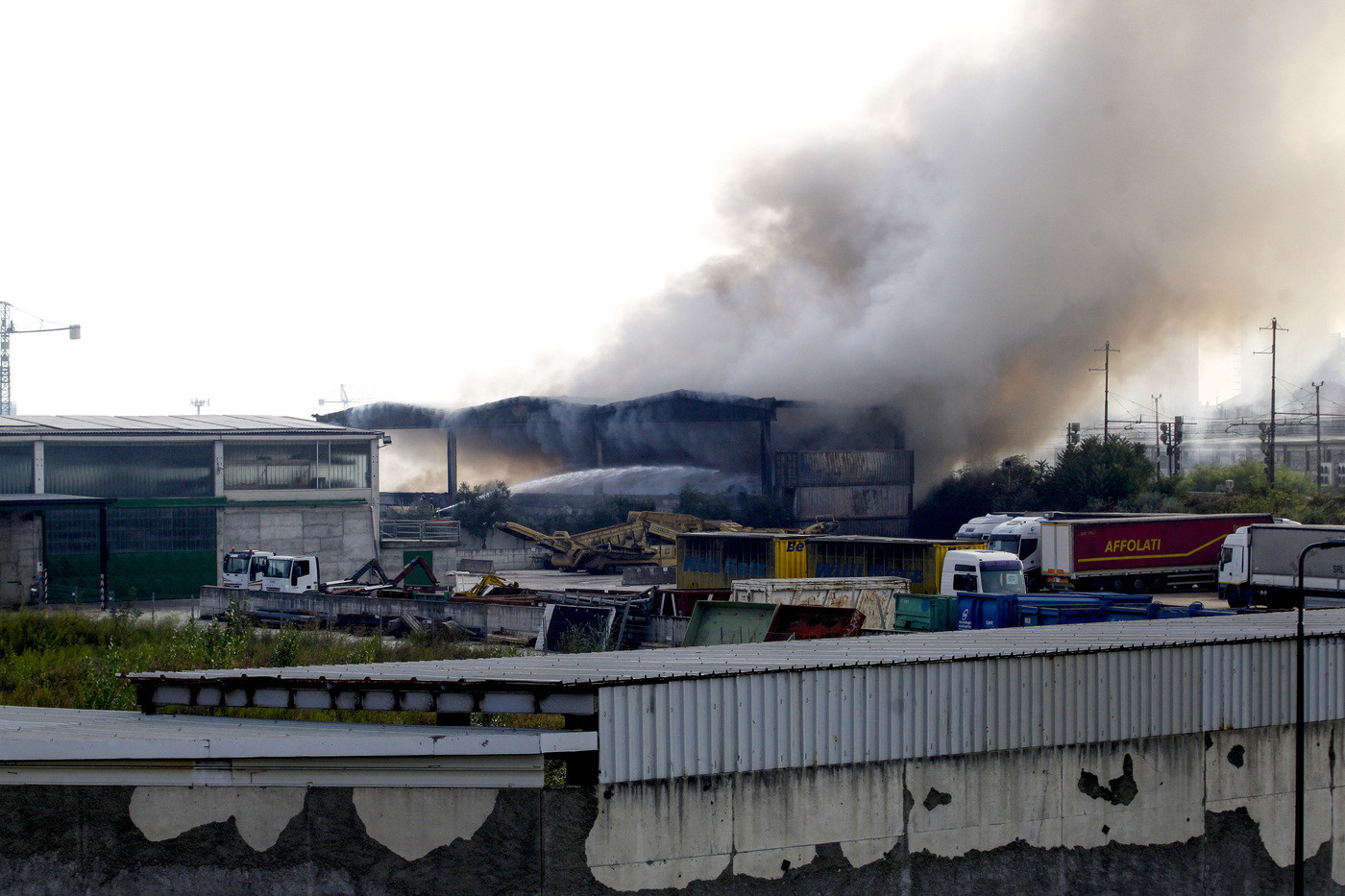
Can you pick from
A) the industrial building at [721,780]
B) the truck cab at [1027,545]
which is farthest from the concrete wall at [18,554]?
the truck cab at [1027,545]

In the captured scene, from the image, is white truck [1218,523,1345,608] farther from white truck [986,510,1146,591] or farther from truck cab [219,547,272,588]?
truck cab [219,547,272,588]

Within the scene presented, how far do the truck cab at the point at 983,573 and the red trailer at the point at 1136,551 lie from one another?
5277mm

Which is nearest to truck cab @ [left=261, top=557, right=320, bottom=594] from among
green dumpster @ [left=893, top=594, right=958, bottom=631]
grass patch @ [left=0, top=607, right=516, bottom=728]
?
grass patch @ [left=0, top=607, right=516, bottom=728]

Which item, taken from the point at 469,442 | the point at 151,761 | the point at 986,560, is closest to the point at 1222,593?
the point at 986,560

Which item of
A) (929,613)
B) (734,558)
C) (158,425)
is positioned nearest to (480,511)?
(158,425)

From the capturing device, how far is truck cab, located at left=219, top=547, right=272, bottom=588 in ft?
133

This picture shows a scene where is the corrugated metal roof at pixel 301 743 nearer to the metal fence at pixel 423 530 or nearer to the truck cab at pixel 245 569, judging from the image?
the truck cab at pixel 245 569

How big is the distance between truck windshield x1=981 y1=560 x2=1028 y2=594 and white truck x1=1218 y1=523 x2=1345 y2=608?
275 inches

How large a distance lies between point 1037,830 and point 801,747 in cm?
293

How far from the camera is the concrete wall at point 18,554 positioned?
1564 inches

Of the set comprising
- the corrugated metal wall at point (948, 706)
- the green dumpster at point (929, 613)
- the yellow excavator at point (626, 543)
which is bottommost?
the yellow excavator at point (626, 543)

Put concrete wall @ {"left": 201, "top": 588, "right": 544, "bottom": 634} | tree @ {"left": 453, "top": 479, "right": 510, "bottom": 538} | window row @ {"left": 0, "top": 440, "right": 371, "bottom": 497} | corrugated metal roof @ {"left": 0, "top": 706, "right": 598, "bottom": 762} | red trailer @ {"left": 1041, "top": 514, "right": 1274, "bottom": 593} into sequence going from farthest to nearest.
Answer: tree @ {"left": 453, "top": 479, "right": 510, "bottom": 538}, window row @ {"left": 0, "top": 440, "right": 371, "bottom": 497}, red trailer @ {"left": 1041, "top": 514, "right": 1274, "bottom": 593}, concrete wall @ {"left": 201, "top": 588, "right": 544, "bottom": 634}, corrugated metal roof @ {"left": 0, "top": 706, "right": 598, "bottom": 762}

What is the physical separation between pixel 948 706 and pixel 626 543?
45.7 metres

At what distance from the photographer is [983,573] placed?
3161 cm
